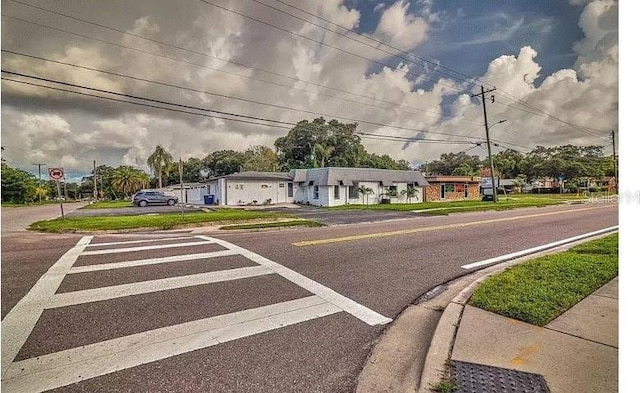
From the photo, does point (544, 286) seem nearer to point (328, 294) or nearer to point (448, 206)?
point (328, 294)

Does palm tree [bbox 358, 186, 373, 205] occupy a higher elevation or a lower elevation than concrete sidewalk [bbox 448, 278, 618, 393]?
higher

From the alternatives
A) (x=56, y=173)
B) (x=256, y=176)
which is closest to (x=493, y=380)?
(x=56, y=173)

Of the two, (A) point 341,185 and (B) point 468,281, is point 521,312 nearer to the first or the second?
(B) point 468,281

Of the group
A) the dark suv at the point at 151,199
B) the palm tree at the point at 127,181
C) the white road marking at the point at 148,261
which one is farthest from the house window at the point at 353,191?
the palm tree at the point at 127,181

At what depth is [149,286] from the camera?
473 centimetres

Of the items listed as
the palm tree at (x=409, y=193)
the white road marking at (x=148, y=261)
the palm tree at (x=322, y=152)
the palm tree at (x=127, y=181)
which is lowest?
the white road marking at (x=148, y=261)

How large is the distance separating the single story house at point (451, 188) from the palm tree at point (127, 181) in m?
58.1

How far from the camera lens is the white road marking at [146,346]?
257 cm

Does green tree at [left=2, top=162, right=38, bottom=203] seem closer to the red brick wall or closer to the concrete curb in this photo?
the red brick wall

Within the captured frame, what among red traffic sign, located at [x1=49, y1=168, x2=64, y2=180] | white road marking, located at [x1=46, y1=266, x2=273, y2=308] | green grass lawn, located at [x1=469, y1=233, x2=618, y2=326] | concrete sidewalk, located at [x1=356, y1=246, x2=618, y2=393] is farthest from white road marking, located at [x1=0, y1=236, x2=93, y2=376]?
red traffic sign, located at [x1=49, y1=168, x2=64, y2=180]

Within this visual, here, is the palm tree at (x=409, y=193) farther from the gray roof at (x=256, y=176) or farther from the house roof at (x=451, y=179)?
the gray roof at (x=256, y=176)

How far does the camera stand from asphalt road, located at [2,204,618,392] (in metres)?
2.61

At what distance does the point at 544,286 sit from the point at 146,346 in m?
4.92

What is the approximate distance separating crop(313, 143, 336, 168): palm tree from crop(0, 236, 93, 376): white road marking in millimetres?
39014
